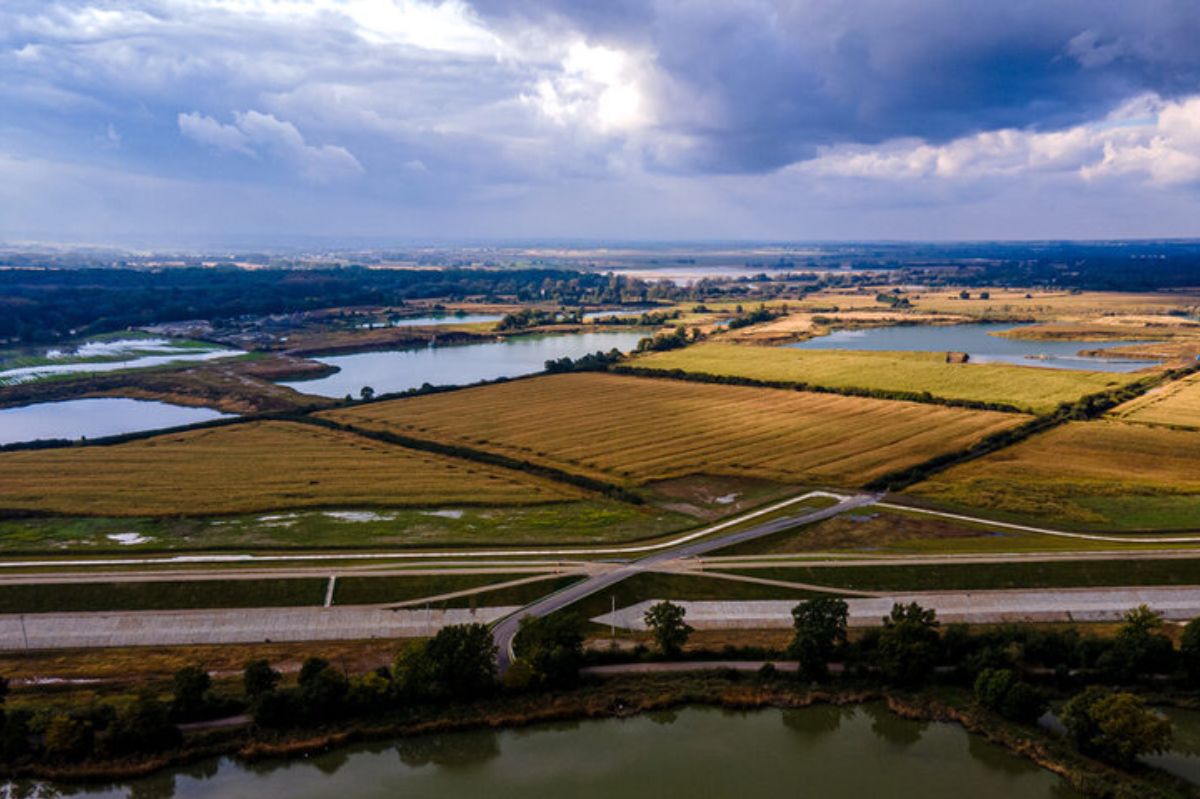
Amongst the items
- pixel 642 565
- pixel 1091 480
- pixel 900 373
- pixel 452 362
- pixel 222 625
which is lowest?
pixel 222 625

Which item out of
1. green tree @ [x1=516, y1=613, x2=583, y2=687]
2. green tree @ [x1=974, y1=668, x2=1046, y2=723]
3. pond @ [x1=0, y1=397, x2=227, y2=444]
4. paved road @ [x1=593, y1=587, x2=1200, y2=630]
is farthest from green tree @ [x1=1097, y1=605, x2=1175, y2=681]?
pond @ [x1=0, y1=397, x2=227, y2=444]

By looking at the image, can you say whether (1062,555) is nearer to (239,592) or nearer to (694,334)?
(239,592)

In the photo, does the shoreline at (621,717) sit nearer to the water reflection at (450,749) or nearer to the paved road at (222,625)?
the water reflection at (450,749)

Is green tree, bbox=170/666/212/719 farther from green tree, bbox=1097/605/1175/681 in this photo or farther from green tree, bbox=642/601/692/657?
green tree, bbox=1097/605/1175/681

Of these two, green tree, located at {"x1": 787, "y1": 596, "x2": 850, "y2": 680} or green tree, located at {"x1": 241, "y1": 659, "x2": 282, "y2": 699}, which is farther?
green tree, located at {"x1": 787, "y1": 596, "x2": 850, "y2": 680}

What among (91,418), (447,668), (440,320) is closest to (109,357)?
(91,418)

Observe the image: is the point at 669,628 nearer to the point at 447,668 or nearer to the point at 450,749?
the point at 447,668
